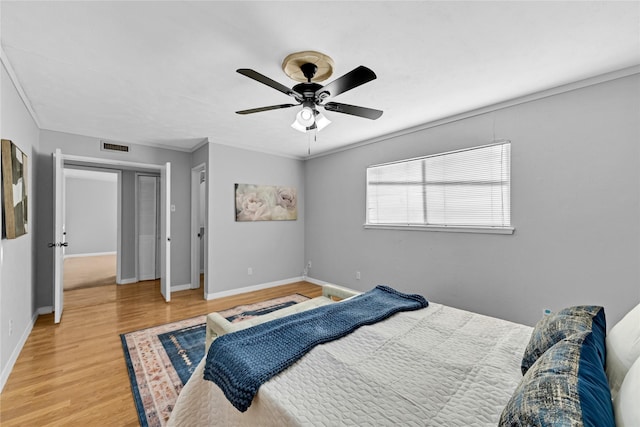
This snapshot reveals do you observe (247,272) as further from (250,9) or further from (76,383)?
(250,9)

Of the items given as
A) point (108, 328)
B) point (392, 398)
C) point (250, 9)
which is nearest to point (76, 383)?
point (108, 328)

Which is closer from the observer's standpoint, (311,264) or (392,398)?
(392,398)

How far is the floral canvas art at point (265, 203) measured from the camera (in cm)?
446

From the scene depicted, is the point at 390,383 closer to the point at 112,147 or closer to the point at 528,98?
the point at 528,98

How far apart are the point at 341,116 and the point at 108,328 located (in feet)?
11.6

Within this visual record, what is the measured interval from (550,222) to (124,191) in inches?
251

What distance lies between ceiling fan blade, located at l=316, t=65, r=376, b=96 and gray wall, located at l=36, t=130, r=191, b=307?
11.8ft

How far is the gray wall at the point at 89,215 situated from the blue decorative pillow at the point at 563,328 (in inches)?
367

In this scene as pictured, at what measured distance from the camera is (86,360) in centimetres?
240

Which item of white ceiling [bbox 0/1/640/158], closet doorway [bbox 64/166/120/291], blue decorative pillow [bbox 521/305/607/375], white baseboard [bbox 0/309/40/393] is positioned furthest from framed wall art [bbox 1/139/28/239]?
closet doorway [bbox 64/166/120/291]

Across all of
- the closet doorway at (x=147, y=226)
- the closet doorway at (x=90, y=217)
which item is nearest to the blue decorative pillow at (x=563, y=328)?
the closet doorway at (x=147, y=226)

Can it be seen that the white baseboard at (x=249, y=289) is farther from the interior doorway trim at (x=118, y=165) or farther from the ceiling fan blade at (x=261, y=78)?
the ceiling fan blade at (x=261, y=78)

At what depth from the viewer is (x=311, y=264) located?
516 centimetres

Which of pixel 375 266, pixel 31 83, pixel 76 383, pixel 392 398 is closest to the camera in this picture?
pixel 392 398
